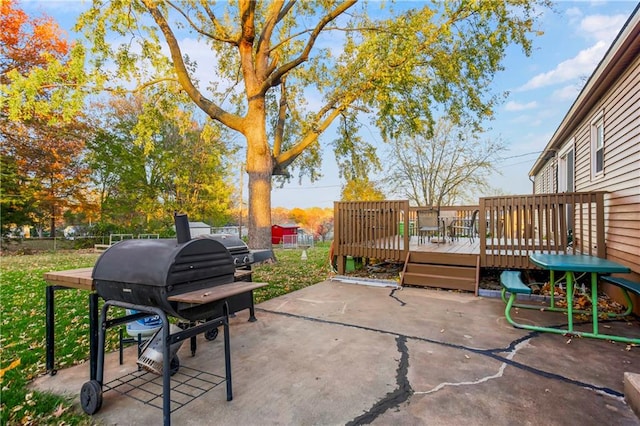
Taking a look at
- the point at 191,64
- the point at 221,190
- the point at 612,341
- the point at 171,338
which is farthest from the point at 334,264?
the point at 221,190

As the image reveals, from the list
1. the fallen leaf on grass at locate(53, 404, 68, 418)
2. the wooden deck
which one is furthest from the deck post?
the fallen leaf on grass at locate(53, 404, 68, 418)

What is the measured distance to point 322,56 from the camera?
11.2 m

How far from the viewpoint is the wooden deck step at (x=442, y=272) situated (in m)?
5.59

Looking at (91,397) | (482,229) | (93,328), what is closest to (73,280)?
(93,328)

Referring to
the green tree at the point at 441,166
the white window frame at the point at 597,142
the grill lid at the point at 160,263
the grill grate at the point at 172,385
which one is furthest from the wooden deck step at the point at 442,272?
the green tree at the point at 441,166

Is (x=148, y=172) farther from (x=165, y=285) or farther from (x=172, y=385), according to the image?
(x=165, y=285)

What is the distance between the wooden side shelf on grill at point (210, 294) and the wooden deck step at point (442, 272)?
4.29 m

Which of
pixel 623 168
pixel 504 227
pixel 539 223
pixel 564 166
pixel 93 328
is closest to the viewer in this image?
pixel 93 328

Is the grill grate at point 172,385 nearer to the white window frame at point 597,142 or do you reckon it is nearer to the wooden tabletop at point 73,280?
the wooden tabletop at point 73,280

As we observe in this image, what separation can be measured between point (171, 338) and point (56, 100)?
962 centimetres

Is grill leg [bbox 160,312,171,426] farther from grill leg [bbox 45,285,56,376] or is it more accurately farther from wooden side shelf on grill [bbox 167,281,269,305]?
grill leg [bbox 45,285,56,376]

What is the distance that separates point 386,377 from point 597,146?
21.7 feet

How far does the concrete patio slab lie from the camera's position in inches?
79.5

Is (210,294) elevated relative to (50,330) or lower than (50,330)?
elevated
